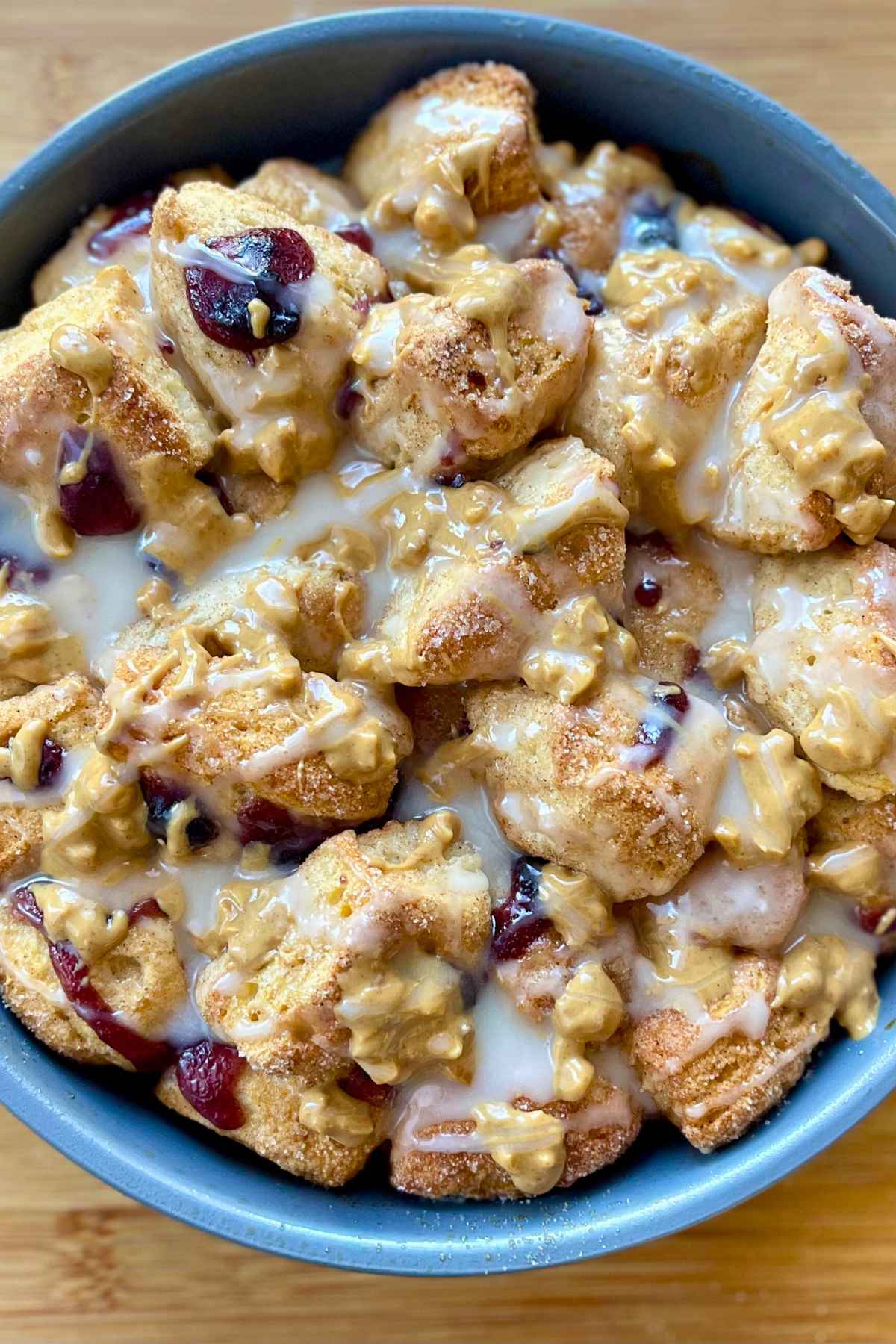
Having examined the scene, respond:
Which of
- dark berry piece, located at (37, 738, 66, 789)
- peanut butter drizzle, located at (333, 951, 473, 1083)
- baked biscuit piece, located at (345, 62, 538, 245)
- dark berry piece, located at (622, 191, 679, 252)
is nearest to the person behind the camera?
peanut butter drizzle, located at (333, 951, 473, 1083)

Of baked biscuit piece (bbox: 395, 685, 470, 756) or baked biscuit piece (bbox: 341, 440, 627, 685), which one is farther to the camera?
baked biscuit piece (bbox: 395, 685, 470, 756)

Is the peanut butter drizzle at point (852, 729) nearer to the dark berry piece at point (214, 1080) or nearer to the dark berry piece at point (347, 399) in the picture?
the dark berry piece at point (347, 399)

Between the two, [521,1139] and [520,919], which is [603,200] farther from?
[521,1139]

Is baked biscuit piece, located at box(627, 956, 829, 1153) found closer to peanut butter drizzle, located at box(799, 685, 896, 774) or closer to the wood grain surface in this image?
peanut butter drizzle, located at box(799, 685, 896, 774)

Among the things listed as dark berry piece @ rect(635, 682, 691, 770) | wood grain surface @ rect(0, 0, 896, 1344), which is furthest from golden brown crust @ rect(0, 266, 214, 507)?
wood grain surface @ rect(0, 0, 896, 1344)

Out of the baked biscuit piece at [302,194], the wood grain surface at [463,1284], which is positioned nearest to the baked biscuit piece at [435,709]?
the baked biscuit piece at [302,194]

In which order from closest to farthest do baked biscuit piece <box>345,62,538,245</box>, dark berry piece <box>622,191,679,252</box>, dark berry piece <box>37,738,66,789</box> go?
dark berry piece <box>37,738,66,789</box>, baked biscuit piece <box>345,62,538,245</box>, dark berry piece <box>622,191,679,252</box>

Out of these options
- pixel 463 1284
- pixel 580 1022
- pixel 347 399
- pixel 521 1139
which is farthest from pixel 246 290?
pixel 463 1284
